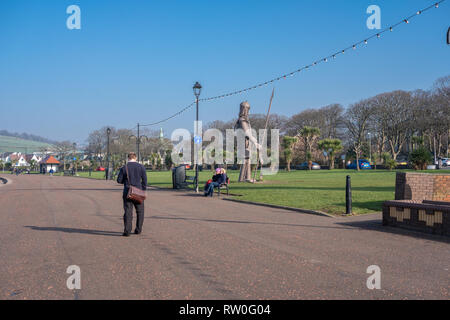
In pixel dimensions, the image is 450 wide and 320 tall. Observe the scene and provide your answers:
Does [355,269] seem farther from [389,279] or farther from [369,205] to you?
[369,205]

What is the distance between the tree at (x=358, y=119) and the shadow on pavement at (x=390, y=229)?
54155 mm

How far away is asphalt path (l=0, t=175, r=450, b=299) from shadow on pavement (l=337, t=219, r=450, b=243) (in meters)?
0.02

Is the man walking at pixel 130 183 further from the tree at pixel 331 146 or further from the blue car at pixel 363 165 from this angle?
the blue car at pixel 363 165

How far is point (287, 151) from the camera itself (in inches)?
2221

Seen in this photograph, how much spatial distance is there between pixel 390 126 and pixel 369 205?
173 ft

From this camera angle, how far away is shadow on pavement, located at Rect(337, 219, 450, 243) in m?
7.48

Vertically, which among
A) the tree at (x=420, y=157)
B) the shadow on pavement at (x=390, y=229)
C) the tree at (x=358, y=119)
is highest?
the tree at (x=358, y=119)

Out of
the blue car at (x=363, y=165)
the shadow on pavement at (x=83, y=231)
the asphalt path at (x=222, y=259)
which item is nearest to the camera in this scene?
the asphalt path at (x=222, y=259)

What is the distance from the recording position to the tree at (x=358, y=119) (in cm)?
6153

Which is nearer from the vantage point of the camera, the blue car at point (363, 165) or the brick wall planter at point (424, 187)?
the brick wall planter at point (424, 187)

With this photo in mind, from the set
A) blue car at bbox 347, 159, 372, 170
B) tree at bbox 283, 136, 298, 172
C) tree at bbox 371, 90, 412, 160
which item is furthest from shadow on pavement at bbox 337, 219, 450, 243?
tree at bbox 371, 90, 412, 160

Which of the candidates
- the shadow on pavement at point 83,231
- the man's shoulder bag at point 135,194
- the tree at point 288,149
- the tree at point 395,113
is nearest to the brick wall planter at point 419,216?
the man's shoulder bag at point 135,194

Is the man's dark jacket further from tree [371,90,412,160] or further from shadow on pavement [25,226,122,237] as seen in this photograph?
tree [371,90,412,160]
